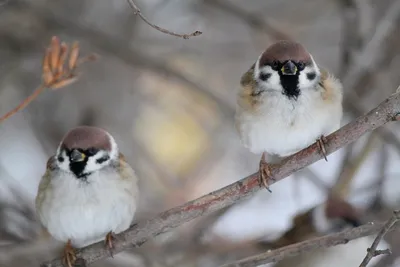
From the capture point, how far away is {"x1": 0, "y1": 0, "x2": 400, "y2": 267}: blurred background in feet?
6.45

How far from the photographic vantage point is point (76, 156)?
61.5 inches

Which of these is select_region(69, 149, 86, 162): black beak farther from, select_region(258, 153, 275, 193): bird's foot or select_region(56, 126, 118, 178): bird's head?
select_region(258, 153, 275, 193): bird's foot

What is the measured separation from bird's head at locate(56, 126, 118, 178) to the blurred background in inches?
11.7

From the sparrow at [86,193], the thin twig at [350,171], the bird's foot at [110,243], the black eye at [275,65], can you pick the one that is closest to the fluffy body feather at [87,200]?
the sparrow at [86,193]

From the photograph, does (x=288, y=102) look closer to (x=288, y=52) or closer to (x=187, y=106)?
(x=288, y=52)

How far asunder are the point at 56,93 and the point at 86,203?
1.09 metres

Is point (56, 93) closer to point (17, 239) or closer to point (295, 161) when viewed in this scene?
point (17, 239)

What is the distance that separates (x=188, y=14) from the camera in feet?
8.53

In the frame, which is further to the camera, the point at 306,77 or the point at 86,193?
the point at 86,193

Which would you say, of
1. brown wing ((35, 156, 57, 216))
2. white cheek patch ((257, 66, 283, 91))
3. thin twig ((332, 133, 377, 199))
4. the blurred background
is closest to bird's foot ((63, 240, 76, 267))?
brown wing ((35, 156, 57, 216))

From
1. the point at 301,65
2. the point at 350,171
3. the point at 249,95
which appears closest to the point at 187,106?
the point at 350,171

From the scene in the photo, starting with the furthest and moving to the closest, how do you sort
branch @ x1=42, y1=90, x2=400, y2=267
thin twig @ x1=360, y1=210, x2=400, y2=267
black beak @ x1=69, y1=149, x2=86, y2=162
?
1. black beak @ x1=69, y1=149, x2=86, y2=162
2. branch @ x1=42, y1=90, x2=400, y2=267
3. thin twig @ x1=360, y1=210, x2=400, y2=267

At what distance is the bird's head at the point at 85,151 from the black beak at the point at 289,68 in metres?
→ 0.45

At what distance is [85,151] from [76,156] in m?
0.02
